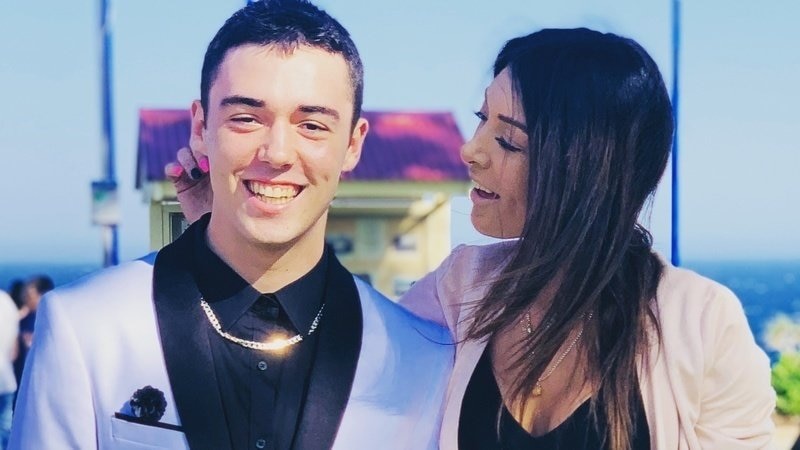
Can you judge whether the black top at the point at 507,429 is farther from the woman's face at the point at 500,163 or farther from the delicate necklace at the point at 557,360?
the woman's face at the point at 500,163

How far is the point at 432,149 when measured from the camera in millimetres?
8375

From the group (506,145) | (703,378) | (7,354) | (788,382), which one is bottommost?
(788,382)

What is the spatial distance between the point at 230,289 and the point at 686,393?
77 centimetres

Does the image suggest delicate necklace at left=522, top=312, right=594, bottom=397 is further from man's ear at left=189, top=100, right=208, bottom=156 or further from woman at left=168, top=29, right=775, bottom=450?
man's ear at left=189, top=100, right=208, bottom=156

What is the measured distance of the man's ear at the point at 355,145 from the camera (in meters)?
1.83

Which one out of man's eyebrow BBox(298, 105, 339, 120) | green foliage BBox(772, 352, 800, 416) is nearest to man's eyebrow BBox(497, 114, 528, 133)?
man's eyebrow BBox(298, 105, 339, 120)

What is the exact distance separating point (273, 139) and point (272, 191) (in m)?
0.08

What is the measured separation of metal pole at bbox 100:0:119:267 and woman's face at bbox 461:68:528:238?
476 cm

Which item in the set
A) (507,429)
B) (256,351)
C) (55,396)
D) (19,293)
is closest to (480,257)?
(507,429)

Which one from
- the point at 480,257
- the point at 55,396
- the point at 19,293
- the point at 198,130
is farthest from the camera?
the point at 19,293

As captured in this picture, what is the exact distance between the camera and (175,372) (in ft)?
5.47

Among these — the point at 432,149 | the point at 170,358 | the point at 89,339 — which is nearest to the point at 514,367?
the point at 170,358

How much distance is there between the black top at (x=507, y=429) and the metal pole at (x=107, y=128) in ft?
15.9

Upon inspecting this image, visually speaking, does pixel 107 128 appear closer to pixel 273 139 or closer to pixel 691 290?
pixel 273 139
